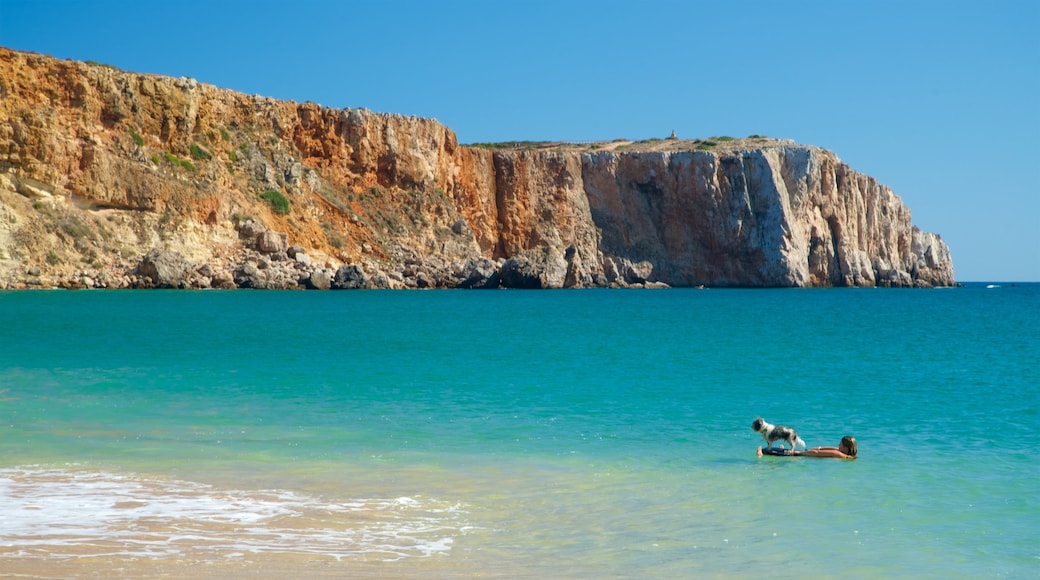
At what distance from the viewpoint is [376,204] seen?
73.4 m

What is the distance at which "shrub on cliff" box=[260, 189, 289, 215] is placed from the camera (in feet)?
213

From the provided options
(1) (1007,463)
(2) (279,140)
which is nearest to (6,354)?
(1) (1007,463)

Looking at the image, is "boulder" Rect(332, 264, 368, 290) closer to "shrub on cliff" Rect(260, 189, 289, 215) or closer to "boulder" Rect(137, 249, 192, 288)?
"shrub on cliff" Rect(260, 189, 289, 215)

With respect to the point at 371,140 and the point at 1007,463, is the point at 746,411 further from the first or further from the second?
the point at 371,140

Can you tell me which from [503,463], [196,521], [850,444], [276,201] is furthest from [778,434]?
[276,201]

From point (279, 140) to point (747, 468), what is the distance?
64589mm

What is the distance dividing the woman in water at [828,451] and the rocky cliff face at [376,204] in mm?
46918

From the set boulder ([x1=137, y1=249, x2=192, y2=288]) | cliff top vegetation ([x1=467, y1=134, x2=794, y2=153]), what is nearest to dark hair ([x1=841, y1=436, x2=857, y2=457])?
boulder ([x1=137, y1=249, x2=192, y2=288])

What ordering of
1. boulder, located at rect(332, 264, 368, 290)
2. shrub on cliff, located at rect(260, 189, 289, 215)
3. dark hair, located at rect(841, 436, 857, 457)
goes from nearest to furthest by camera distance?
dark hair, located at rect(841, 436, 857, 457) → boulder, located at rect(332, 264, 368, 290) → shrub on cliff, located at rect(260, 189, 289, 215)

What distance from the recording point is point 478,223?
A: 81062 mm

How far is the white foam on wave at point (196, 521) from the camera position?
697 cm

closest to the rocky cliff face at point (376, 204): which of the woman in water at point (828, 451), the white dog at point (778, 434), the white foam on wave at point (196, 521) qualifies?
the white foam on wave at point (196, 521)

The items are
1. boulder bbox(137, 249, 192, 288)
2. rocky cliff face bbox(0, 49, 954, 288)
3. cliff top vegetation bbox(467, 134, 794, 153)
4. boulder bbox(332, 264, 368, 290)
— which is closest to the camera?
boulder bbox(137, 249, 192, 288)

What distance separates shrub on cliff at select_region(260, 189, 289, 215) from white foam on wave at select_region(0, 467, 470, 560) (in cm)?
5718
